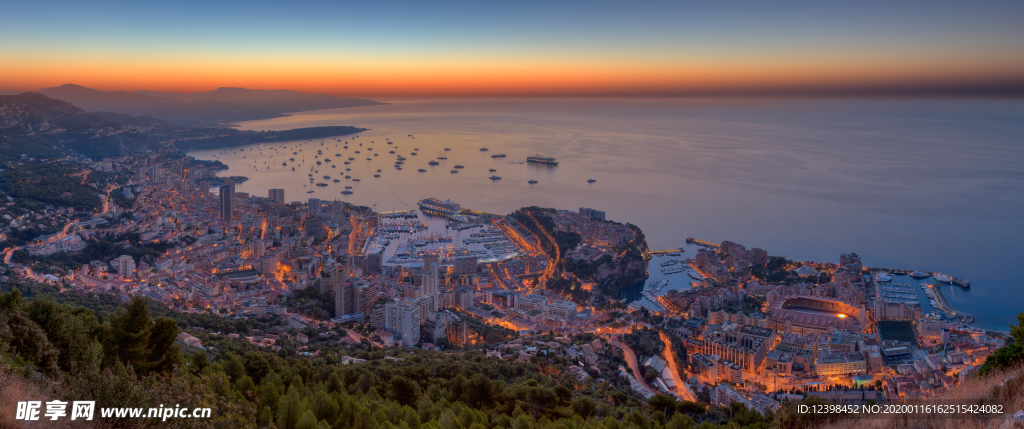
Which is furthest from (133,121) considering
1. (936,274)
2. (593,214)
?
(936,274)

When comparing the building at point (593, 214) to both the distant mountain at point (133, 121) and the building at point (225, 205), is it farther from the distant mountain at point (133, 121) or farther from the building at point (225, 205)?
the distant mountain at point (133, 121)

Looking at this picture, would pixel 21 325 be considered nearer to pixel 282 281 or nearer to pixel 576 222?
pixel 282 281

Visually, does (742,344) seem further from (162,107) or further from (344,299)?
(162,107)

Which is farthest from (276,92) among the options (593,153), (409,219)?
(409,219)

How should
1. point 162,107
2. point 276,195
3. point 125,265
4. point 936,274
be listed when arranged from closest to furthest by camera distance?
point 936,274 < point 125,265 < point 276,195 < point 162,107

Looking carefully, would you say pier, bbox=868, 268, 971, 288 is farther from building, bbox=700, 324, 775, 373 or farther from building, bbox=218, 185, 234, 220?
building, bbox=218, 185, 234, 220

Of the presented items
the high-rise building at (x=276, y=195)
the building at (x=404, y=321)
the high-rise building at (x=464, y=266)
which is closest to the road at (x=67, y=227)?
the high-rise building at (x=276, y=195)
